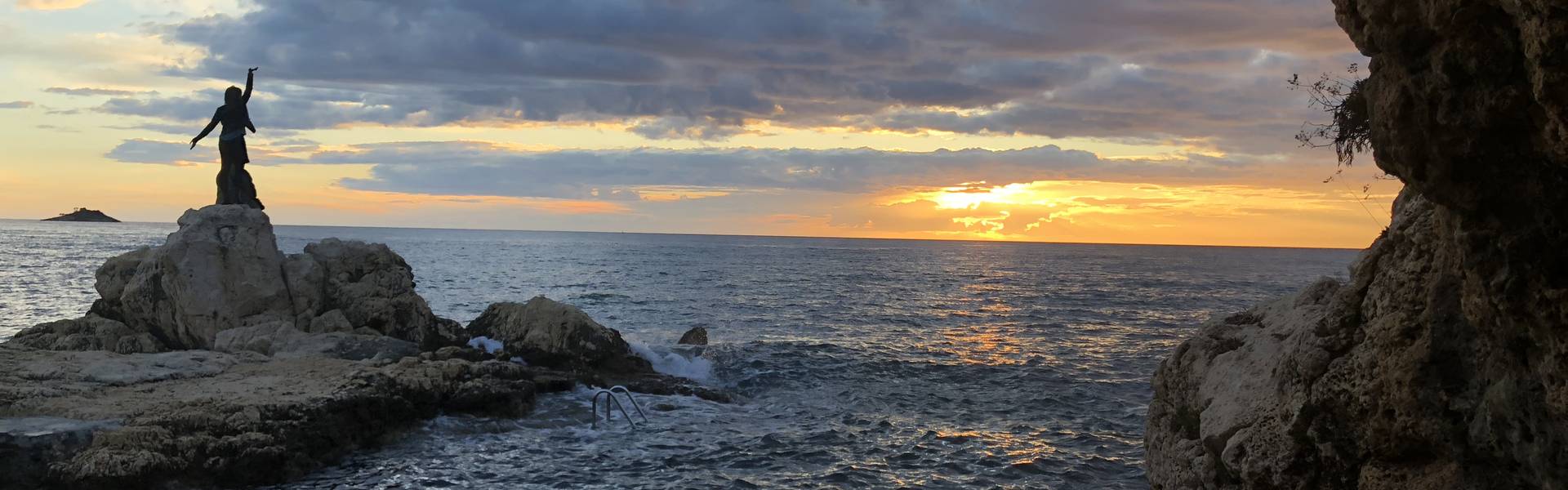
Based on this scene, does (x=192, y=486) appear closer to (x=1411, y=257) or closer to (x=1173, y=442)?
(x=1173, y=442)

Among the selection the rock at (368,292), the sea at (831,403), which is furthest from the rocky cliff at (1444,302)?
the rock at (368,292)

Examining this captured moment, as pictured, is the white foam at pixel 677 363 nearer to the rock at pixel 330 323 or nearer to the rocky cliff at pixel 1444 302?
the rock at pixel 330 323

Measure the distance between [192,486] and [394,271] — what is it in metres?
13.4

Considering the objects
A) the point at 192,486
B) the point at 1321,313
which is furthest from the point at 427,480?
the point at 1321,313

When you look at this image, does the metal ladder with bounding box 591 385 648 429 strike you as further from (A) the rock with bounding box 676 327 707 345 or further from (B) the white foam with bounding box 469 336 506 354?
(A) the rock with bounding box 676 327 707 345

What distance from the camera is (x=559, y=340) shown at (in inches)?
947

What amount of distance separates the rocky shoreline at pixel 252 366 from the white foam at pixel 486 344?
8 cm

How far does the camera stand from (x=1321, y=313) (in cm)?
658

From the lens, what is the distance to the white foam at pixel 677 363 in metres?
26.1

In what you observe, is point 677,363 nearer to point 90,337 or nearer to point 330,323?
point 330,323

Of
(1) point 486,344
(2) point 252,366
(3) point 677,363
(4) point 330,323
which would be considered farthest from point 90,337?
(3) point 677,363

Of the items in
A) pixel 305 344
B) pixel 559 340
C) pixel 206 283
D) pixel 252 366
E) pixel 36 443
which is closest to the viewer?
pixel 36 443

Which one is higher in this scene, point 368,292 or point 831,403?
point 368,292

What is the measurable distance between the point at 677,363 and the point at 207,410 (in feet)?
46.1
